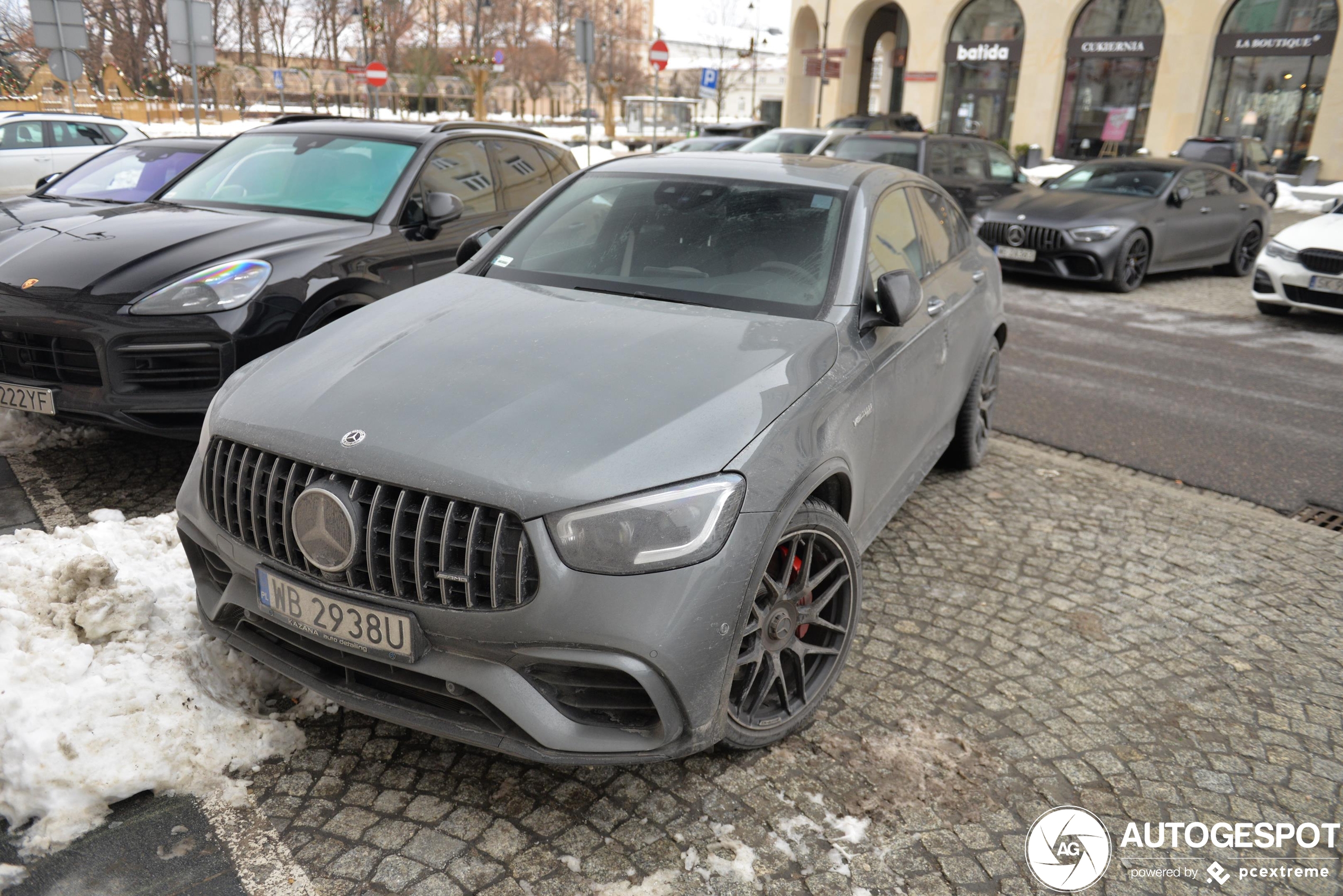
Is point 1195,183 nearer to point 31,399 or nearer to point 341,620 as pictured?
point 31,399

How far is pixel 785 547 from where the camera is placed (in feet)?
9.12

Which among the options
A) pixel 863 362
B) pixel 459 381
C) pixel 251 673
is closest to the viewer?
pixel 459 381

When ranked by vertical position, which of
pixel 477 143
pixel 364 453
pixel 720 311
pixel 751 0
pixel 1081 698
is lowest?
pixel 1081 698

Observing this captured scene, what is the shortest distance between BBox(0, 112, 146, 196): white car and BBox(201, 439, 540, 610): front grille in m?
12.7

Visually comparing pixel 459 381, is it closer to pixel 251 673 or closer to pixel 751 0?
pixel 251 673

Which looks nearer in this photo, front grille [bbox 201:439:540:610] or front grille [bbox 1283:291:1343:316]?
front grille [bbox 201:439:540:610]

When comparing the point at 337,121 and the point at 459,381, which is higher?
the point at 337,121

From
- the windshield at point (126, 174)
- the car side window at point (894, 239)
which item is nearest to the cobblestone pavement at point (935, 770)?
the car side window at point (894, 239)

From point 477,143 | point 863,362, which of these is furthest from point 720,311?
point 477,143

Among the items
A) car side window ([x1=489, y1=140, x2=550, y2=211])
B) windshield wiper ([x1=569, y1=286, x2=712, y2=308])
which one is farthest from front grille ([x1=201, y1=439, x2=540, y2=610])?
car side window ([x1=489, y1=140, x2=550, y2=211])

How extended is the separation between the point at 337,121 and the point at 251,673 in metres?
4.44

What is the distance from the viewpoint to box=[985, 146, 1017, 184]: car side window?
14031mm

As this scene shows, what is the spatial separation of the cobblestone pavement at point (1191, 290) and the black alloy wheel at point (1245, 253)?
115 millimetres

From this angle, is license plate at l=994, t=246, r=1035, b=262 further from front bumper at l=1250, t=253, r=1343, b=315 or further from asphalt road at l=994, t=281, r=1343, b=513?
front bumper at l=1250, t=253, r=1343, b=315
